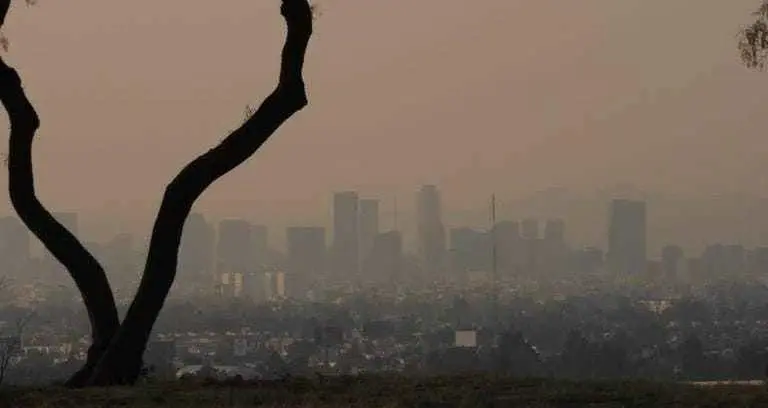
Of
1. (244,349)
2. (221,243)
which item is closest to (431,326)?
(244,349)

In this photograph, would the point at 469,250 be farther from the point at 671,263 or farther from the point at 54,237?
the point at 54,237

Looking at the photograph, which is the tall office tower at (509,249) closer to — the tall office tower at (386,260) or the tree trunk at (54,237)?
the tall office tower at (386,260)

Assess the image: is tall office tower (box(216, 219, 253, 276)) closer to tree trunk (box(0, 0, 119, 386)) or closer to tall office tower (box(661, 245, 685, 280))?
tall office tower (box(661, 245, 685, 280))

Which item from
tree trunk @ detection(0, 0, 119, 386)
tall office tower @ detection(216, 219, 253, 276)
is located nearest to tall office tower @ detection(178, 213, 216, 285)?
tall office tower @ detection(216, 219, 253, 276)

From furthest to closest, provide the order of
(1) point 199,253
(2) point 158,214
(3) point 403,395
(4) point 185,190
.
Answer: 1. (1) point 199,253
2. (2) point 158,214
3. (4) point 185,190
4. (3) point 403,395

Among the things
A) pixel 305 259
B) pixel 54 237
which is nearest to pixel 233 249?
pixel 305 259

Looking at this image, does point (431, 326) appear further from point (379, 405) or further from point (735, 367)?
point (379, 405)
